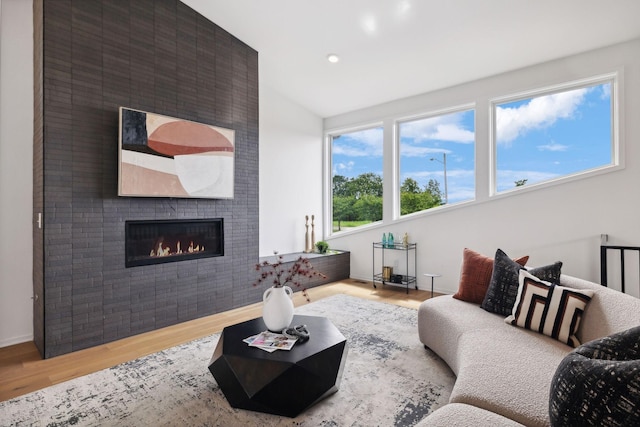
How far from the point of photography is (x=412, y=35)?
3.62 metres

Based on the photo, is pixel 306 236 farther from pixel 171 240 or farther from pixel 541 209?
pixel 541 209

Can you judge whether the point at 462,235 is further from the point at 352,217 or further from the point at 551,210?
the point at 352,217

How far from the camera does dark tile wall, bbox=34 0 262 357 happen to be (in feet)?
9.22

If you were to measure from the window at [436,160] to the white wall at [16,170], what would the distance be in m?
4.42

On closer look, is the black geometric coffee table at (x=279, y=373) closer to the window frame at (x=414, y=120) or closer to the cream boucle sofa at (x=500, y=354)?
the cream boucle sofa at (x=500, y=354)

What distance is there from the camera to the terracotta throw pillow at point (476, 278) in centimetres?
269

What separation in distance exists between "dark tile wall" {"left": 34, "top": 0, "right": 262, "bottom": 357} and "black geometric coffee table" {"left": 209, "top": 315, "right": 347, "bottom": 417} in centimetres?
161

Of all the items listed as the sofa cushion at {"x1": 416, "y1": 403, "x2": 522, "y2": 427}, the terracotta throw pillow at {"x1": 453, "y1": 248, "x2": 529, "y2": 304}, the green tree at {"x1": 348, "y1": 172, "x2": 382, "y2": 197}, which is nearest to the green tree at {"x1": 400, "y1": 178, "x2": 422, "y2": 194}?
the green tree at {"x1": 348, "y1": 172, "x2": 382, "y2": 197}

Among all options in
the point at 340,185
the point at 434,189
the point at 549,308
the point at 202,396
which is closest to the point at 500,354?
the point at 549,308

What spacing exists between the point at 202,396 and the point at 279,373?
659 mm

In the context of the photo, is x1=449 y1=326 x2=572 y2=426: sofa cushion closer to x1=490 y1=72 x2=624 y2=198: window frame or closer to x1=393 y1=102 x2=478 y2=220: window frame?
x1=490 y1=72 x2=624 y2=198: window frame

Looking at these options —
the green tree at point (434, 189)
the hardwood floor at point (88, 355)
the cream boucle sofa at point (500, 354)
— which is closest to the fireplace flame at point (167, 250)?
the hardwood floor at point (88, 355)

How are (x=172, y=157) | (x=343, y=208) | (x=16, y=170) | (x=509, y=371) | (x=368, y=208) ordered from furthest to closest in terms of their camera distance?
(x=343, y=208) < (x=368, y=208) < (x=172, y=157) < (x=16, y=170) < (x=509, y=371)

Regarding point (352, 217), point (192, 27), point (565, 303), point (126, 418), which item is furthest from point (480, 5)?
point (126, 418)
